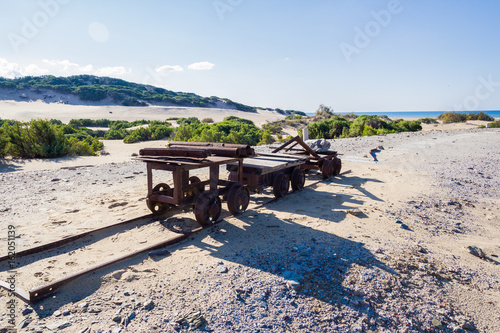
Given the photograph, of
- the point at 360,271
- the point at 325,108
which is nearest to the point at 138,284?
the point at 360,271

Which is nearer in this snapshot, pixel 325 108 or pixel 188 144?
pixel 188 144

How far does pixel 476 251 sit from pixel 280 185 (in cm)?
338

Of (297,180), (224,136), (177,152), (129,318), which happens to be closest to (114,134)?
(224,136)

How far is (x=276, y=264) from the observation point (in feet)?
11.4

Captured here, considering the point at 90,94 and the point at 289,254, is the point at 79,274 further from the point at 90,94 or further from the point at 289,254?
the point at 90,94

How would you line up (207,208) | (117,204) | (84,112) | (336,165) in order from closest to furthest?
(207,208) < (117,204) < (336,165) < (84,112)

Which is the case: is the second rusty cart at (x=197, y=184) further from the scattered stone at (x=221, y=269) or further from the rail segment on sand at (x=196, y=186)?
the scattered stone at (x=221, y=269)

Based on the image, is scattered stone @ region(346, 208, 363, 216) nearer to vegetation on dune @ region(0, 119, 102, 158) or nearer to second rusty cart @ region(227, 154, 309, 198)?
second rusty cart @ region(227, 154, 309, 198)

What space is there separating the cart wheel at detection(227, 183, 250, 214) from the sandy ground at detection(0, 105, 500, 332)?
177mm

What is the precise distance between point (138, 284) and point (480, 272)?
3980mm

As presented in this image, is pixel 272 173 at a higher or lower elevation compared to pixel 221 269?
higher

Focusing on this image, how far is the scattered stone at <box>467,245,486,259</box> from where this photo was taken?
4.06 meters

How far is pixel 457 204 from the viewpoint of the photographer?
6176 mm

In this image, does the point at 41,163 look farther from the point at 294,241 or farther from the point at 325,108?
the point at 325,108
